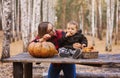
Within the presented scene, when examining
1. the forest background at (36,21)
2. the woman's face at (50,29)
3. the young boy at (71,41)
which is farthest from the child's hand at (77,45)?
the forest background at (36,21)

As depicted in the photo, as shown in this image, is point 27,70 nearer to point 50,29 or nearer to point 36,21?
point 50,29

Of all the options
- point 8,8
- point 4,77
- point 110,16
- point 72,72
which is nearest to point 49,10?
point 110,16

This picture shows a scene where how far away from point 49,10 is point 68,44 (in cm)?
2396

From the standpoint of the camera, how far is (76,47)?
4875mm

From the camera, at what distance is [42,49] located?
468 centimetres

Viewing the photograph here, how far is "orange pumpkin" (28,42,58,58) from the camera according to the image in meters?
4.68

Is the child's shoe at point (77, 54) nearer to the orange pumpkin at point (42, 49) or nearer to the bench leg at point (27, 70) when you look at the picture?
the orange pumpkin at point (42, 49)

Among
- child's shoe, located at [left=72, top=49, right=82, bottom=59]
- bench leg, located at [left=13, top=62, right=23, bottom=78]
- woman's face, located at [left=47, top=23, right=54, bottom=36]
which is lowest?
bench leg, located at [left=13, top=62, right=23, bottom=78]

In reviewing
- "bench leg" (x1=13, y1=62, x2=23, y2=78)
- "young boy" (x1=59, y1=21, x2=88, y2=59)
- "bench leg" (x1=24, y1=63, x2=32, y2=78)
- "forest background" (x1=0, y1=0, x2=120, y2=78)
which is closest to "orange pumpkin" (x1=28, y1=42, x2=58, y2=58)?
"young boy" (x1=59, y1=21, x2=88, y2=59)

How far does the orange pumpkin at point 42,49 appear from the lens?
15.4 ft

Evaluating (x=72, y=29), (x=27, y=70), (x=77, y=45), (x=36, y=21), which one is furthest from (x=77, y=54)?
(x=36, y=21)

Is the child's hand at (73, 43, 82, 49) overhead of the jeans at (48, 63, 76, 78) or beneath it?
overhead

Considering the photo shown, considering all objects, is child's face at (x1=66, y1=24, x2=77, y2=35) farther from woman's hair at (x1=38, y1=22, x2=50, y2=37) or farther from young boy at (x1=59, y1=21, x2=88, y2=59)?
woman's hair at (x1=38, y1=22, x2=50, y2=37)

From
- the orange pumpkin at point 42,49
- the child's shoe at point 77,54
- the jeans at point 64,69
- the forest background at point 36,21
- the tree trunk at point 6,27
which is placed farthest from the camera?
the forest background at point 36,21
